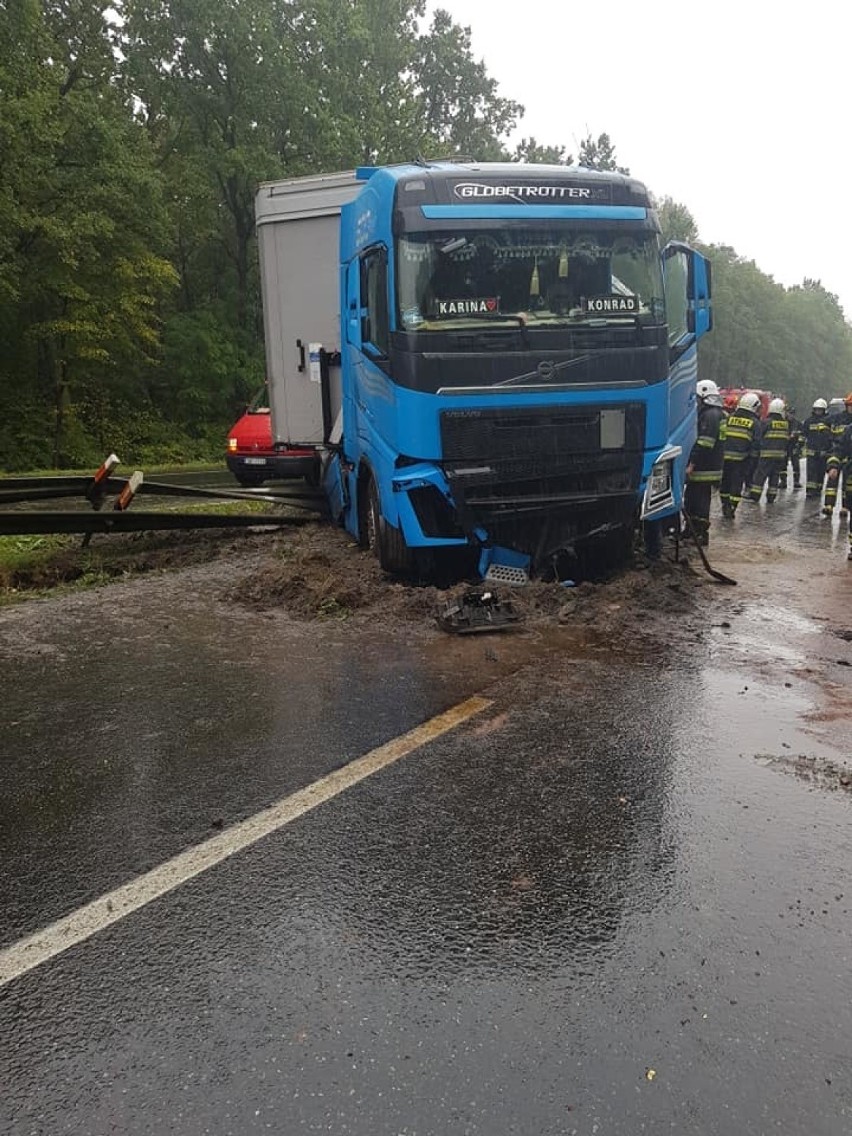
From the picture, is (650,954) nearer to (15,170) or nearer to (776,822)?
(776,822)

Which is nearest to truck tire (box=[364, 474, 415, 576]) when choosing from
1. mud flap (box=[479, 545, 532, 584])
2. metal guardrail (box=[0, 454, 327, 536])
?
mud flap (box=[479, 545, 532, 584])

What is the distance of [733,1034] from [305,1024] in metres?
1.12

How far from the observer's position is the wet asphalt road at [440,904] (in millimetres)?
2154

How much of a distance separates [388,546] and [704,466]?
4.65 meters

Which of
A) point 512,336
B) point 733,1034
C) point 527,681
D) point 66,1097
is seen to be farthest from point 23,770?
point 512,336

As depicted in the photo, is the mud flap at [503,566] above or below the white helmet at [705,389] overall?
below

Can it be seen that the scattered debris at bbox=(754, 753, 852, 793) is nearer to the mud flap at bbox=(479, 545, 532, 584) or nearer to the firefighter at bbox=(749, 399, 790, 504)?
the mud flap at bbox=(479, 545, 532, 584)

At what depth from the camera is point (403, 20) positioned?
42500 millimetres

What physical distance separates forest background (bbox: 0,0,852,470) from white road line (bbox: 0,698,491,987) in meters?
21.8

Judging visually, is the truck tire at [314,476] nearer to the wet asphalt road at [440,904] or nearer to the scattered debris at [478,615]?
the scattered debris at [478,615]

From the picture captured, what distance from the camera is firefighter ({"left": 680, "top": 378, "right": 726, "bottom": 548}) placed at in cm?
998

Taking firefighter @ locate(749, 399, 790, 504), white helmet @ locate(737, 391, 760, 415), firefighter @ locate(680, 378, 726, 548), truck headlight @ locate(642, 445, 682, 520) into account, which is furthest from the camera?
firefighter @ locate(749, 399, 790, 504)

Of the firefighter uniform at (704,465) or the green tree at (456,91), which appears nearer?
the firefighter uniform at (704,465)

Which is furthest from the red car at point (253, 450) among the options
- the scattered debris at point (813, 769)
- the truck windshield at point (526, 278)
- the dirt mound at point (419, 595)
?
the scattered debris at point (813, 769)
